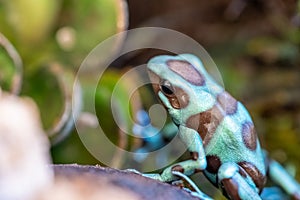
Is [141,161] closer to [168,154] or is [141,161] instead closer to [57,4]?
[168,154]

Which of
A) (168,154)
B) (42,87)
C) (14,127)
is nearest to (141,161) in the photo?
(168,154)

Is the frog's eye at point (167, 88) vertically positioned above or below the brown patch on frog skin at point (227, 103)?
above

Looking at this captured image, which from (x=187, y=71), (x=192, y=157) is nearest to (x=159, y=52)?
(x=187, y=71)

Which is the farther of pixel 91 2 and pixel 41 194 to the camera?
pixel 91 2

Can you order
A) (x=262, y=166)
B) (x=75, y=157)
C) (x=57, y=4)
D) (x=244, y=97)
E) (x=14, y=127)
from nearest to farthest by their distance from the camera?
(x=14, y=127) < (x=262, y=166) < (x=75, y=157) < (x=57, y=4) < (x=244, y=97)

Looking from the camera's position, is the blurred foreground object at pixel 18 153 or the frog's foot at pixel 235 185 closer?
the blurred foreground object at pixel 18 153

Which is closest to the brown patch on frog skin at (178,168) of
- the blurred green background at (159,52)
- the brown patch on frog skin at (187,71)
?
the brown patch on frog skin at (187,71)

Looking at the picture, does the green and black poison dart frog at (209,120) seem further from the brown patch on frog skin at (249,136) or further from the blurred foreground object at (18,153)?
the blurred foreground object at (18,153)

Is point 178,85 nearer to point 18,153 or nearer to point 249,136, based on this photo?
point 249,136
